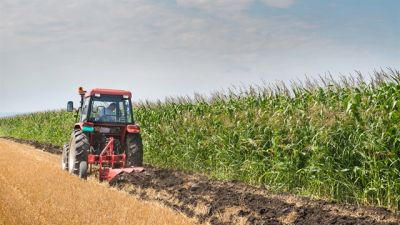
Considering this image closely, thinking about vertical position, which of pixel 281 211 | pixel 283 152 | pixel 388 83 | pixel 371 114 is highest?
pixel 388 83

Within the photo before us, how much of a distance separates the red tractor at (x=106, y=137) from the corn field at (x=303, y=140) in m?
2.27

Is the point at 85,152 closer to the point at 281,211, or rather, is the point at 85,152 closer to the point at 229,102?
the point at 229,102

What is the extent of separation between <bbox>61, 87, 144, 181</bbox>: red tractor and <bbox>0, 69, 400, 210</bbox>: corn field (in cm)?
227

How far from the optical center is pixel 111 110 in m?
12.9

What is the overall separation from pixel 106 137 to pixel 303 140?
5.03 metres

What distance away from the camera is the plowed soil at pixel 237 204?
25.3 feet

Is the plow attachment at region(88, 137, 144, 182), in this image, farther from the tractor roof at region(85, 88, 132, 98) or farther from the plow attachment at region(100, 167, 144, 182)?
the tractor roof at region(85, 88, 132, 98)

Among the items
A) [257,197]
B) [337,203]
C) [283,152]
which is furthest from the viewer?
[283,152]

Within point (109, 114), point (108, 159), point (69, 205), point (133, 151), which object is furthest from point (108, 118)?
point (69, 205)

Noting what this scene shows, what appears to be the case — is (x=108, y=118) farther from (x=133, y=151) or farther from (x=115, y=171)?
(x=115, y=171)

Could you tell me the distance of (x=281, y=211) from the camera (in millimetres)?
8234

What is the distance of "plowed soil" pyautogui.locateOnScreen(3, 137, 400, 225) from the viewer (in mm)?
7709

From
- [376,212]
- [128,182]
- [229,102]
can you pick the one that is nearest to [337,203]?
[376,212]

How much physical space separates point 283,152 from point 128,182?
131 inches
